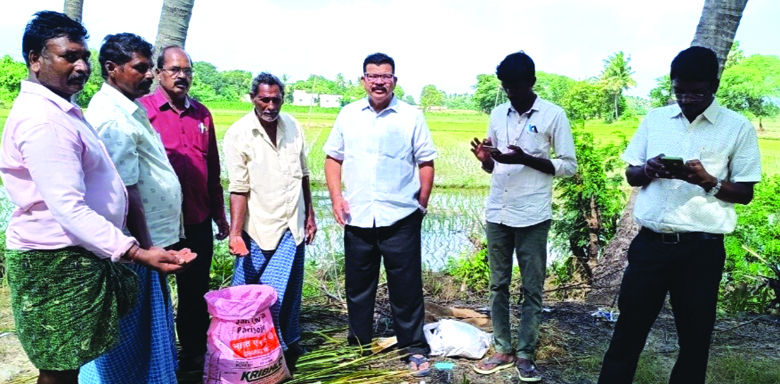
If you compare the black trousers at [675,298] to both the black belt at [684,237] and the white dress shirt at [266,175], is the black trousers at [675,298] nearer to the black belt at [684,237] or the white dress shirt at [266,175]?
the black belt at [684,237]

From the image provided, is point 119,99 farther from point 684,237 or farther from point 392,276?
point 684,237

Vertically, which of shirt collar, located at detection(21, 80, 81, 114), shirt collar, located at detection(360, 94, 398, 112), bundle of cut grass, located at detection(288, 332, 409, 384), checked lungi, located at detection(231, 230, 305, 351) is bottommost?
bundle of cut grass, located at detection(288, 332, 409, 384)

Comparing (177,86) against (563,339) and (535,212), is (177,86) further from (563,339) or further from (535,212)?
(563,339)

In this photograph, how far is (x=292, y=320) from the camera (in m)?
3.43

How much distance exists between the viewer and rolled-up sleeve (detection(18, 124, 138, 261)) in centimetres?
180

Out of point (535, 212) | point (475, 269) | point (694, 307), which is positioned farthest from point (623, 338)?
point (475, 269)

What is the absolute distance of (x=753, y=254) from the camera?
494 cm

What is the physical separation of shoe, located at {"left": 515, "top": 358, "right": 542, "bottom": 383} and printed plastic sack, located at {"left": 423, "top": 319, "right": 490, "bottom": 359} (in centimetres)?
27

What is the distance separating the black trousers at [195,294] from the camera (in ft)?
10.3

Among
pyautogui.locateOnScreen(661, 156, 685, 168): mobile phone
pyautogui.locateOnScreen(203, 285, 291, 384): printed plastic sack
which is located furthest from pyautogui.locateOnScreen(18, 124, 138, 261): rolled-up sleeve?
pyautogui.locateOnScreen(661, 156, 685, 168): mobile phone

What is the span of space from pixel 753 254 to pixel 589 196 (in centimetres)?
137

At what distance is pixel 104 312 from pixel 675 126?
2367 millimetres

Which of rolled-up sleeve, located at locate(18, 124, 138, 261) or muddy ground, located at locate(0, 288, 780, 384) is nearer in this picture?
rolled-up sleeve, located at locate(18, 124, 138, 261)

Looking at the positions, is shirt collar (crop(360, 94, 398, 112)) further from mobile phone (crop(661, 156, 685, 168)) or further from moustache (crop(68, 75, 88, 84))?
moustache (crop(68, 75, 88, 84))
